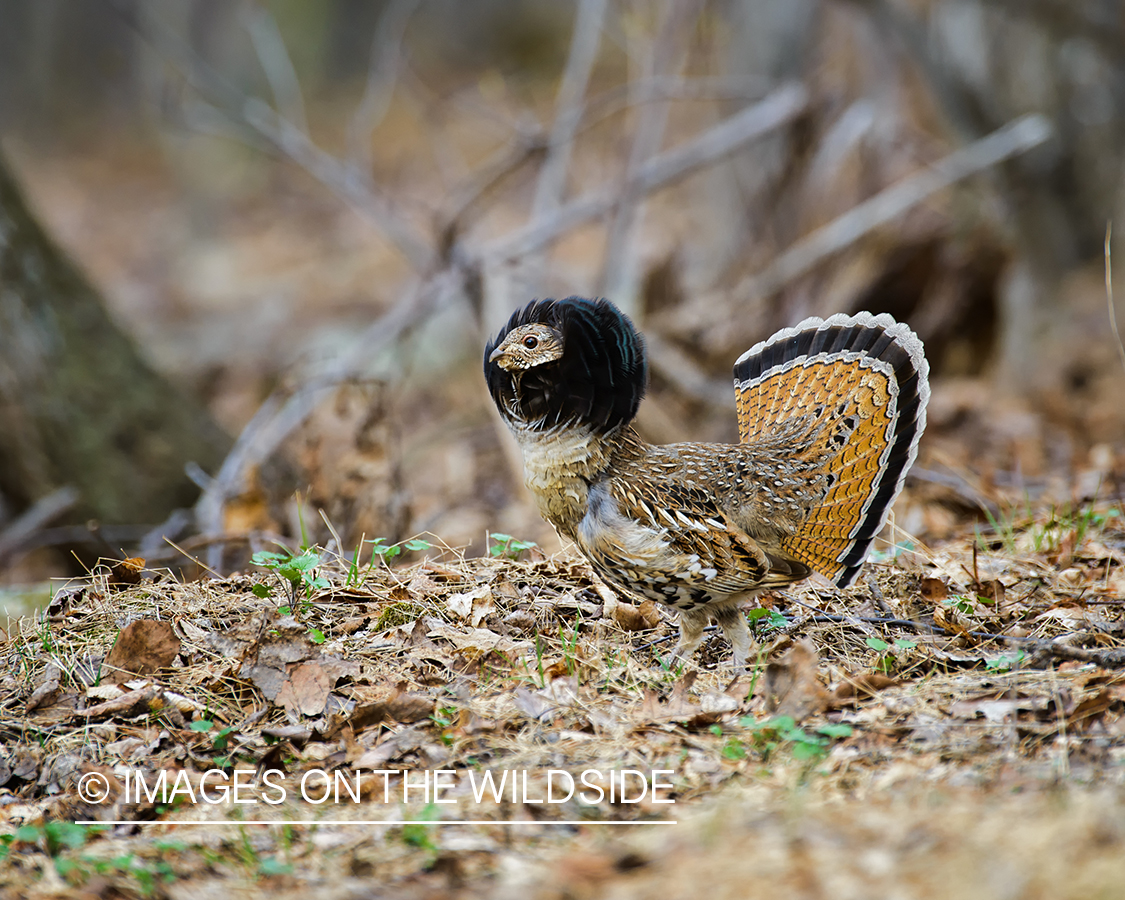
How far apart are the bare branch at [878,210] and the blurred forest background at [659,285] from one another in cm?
3

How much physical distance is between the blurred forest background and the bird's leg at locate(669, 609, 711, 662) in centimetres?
189

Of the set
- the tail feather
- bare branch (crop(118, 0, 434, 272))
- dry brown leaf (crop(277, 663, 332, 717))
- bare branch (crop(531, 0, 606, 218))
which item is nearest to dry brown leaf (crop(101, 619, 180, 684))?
dry brown leaf (crop(277, 663, 332, 717))

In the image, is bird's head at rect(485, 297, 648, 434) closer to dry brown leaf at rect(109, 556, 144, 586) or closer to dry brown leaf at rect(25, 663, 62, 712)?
dry brown leaf at rect(109, 556, 144, 586)

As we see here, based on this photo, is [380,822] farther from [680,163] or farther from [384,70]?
[680,163]

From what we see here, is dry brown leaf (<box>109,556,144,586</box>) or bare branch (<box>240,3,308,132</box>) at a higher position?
bare branch (<box>240,3,308,132</box>)

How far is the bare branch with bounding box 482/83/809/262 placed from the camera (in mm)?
Result: 8469

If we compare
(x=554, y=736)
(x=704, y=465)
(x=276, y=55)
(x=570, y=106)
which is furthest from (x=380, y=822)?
(x=276, y=55)

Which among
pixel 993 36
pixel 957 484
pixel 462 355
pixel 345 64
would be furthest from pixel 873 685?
pixel 345 64

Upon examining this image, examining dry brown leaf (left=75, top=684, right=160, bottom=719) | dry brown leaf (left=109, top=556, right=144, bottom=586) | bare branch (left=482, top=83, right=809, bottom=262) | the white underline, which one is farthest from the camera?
bare branch (left=482, top=83, right=809, bottom=262)

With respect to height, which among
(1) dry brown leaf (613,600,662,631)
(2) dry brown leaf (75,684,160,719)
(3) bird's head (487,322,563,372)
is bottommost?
(2) dry brown leaf (75,684,160,719)

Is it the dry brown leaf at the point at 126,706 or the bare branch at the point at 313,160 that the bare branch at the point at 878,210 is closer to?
the bare branch at the point at 313,160

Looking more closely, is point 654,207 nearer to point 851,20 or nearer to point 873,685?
point 851,20

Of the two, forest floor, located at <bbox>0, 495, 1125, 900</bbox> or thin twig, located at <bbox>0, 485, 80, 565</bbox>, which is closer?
forest floor, located at <bbox>0, 495, 1125, 900</bbox>

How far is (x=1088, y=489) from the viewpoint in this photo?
6629 millimetres
